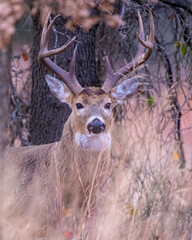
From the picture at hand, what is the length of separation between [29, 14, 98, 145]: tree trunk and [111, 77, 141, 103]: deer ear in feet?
3.19

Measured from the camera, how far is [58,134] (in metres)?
7.34

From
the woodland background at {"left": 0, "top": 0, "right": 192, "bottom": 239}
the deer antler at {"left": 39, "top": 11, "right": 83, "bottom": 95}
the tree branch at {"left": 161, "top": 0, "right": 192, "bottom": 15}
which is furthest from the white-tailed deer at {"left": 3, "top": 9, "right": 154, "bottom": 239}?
the tree branch at {"left": 161, "top": 0, "right": 192, "bottom": 15}

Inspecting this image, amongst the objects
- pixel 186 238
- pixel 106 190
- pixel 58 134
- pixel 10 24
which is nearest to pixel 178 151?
pixel 58 134

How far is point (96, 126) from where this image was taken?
18.2 feet

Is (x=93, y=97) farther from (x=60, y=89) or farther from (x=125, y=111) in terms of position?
(x=125, y=111)

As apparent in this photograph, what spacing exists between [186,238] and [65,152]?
56.6 inches

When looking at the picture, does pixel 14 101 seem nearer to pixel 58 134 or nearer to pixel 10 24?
pixel 58 134

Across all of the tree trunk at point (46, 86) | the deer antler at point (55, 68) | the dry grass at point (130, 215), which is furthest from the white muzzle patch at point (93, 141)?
the tree trunk at point (46, 86)

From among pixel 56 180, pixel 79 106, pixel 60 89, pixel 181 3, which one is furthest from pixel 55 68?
pixel 181 3

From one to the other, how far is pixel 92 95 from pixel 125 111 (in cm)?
206

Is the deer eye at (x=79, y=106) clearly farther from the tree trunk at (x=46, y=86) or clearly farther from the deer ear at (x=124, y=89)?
the tree trunk at (x=46, y=86)

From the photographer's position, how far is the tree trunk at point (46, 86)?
7.17 meters

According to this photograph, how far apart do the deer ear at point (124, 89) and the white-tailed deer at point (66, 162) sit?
1cm

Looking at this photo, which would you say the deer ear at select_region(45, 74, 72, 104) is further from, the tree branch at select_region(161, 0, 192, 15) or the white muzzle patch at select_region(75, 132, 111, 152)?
the tree branch at select_region(161, 0, 192, 15)
